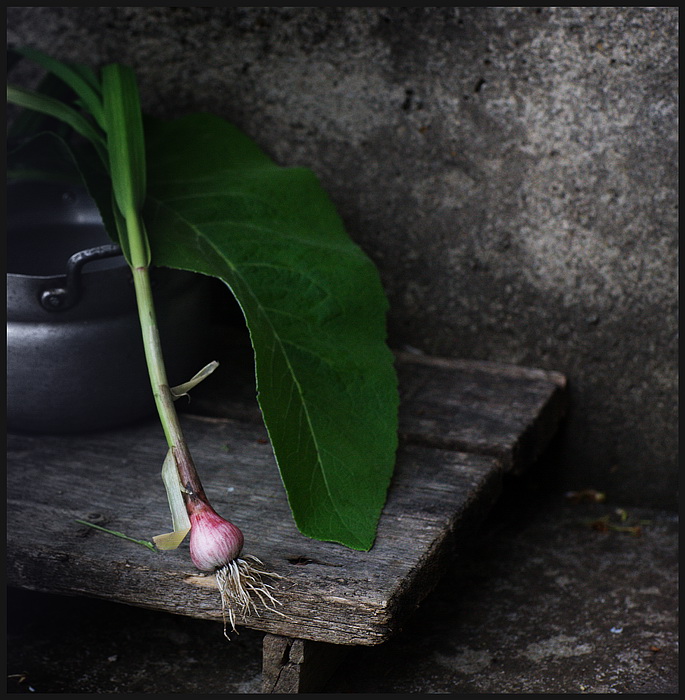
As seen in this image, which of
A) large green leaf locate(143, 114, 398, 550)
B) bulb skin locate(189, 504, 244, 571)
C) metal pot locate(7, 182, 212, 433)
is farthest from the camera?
metal pot locate(7, 182, 212, 433)

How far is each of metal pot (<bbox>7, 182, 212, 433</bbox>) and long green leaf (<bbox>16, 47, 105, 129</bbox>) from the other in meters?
0.27

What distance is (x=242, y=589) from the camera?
1.03 metres

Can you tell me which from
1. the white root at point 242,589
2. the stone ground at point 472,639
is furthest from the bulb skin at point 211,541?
the stone ground at point 472,639

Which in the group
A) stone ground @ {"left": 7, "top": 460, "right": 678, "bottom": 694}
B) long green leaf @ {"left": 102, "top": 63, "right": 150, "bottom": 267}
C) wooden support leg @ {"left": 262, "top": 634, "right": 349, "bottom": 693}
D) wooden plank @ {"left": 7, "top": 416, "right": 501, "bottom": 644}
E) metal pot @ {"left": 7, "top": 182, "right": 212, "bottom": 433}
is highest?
long green leaf @ {"left": 102, "top": 63, "right": 150, "bottom": 267}

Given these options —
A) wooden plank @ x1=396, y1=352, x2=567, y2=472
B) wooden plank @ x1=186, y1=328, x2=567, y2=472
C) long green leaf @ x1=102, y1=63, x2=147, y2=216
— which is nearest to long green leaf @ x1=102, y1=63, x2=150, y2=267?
long green leaf @ x1=102, y1=63, x2=147, y2=216

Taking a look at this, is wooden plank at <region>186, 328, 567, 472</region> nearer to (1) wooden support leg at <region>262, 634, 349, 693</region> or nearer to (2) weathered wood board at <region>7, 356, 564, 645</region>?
(2) weathered wood board at <region>7, 356, 564, 645</region>

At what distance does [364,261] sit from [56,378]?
504mm

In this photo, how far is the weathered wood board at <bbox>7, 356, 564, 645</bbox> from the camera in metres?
1.08

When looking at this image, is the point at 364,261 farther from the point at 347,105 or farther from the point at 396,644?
the point at 396,644

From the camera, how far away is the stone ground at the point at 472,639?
1.26m

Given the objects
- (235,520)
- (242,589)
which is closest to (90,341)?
(235,520)

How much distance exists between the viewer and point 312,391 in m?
1.23

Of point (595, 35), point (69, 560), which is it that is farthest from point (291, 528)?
point (595, 35)

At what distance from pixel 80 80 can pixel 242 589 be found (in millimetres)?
991
